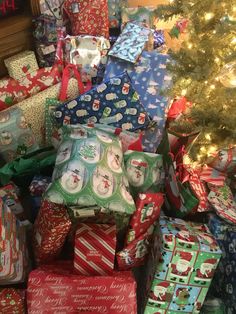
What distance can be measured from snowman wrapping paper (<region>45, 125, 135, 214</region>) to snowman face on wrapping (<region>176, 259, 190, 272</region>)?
11.4 inches

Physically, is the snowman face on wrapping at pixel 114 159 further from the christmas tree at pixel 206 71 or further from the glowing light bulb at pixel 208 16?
the glowing light bulb at pixel 208 16

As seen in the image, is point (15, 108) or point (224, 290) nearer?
Answer: point (224, 290)

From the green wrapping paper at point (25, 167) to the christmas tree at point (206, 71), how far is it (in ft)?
2.45

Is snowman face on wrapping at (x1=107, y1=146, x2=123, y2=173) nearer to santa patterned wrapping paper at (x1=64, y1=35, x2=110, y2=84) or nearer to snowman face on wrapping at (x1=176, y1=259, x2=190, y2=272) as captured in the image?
snowman face on wrapping at (x1=176, y1=259, x2=190, y2=272)

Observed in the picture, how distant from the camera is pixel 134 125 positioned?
2.04 metres

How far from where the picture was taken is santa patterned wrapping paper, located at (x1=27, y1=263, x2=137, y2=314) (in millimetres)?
1368

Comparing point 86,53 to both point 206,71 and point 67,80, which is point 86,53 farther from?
point 206,71

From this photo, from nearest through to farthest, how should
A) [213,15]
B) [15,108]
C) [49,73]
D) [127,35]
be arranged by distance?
[213,15]
[15,108]
[49,73]
[127,35]

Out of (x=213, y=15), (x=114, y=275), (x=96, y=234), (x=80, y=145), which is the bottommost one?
(x=114, y=275)

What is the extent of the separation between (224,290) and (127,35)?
1691mm

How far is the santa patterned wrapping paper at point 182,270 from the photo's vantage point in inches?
55.7

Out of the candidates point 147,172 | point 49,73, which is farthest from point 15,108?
point 147,172

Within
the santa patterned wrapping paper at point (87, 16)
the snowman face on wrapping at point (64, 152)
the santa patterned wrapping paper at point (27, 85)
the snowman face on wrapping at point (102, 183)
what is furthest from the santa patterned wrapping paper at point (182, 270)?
the santa patterned wrapping paper at point (87, 16)

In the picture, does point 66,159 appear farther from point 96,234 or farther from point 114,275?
point 114,275
